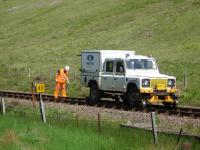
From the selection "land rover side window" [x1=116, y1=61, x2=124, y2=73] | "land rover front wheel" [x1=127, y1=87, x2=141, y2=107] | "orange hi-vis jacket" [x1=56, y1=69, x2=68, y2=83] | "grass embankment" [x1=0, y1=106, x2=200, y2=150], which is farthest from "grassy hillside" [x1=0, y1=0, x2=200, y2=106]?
"grass embankment" [x1=0, y1=106, x2=200, y2=150]

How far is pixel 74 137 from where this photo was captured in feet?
50.7

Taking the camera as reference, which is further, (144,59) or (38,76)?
(38,76)

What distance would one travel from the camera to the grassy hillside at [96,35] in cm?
4341

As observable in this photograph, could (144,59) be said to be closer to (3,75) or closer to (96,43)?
(3,75)

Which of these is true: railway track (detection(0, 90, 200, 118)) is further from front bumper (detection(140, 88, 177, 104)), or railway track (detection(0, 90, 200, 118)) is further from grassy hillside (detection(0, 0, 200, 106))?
grassy hillside (detection(0, 0, 200, 106))

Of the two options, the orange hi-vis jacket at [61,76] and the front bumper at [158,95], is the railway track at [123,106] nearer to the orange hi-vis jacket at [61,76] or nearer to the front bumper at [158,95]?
the front bumper at [158,95]

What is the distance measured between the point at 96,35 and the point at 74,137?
48032mm

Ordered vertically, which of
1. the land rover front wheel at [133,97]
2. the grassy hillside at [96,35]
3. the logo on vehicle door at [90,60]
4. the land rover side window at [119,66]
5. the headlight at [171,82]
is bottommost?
the land rover front wheel at [133,97]

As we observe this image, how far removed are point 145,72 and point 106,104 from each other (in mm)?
2488

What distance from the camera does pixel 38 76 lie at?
139 feet


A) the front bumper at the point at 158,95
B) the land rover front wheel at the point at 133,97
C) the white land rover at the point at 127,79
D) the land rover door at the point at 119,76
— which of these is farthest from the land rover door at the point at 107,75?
the front bumper at the point at 158,95

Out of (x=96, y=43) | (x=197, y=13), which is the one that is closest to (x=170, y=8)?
(x=197, y=13)

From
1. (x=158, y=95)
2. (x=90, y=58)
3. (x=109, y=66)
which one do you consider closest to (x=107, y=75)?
(x=109, y=66)

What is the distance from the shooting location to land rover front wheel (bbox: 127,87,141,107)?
24944mm
